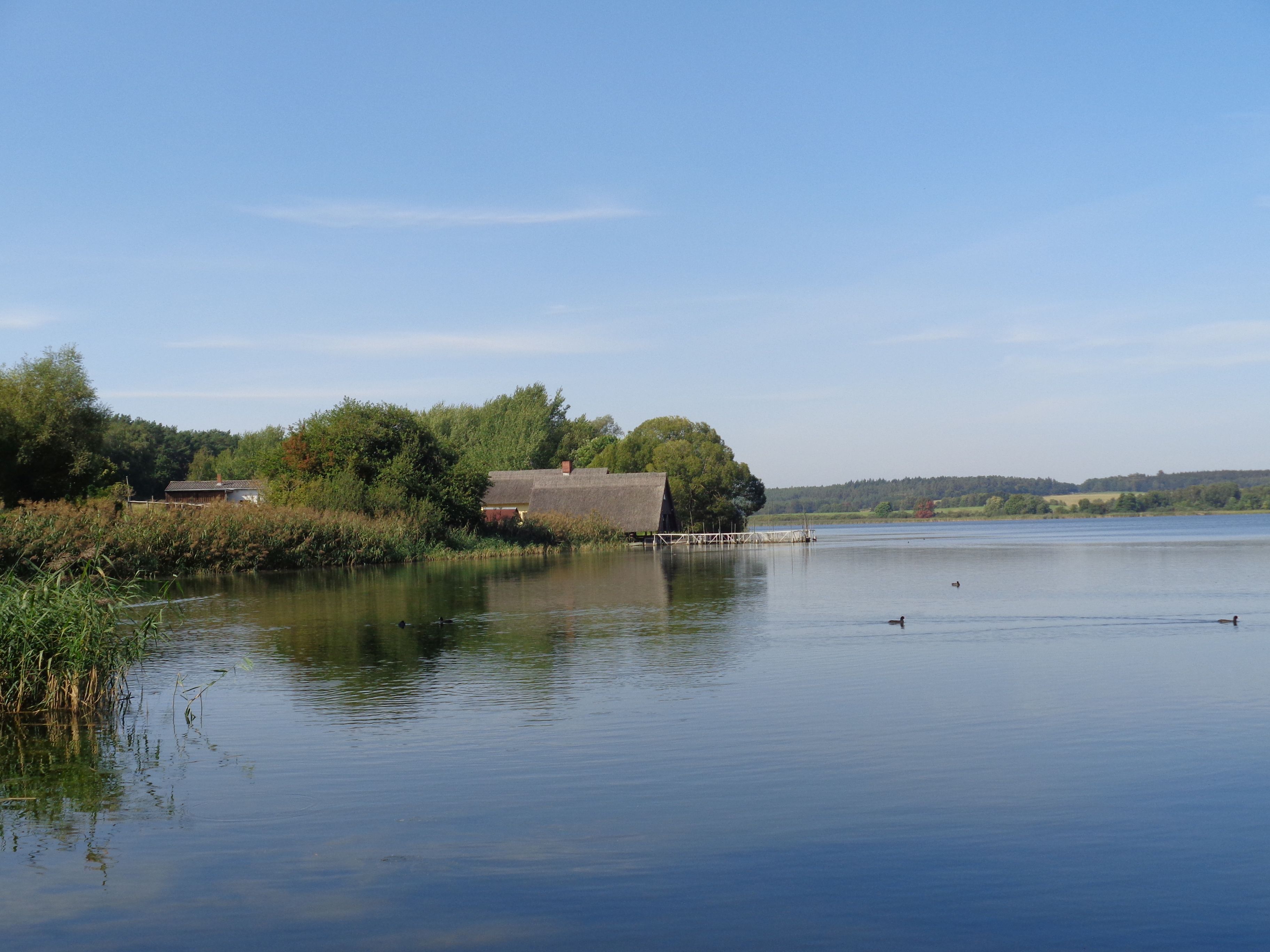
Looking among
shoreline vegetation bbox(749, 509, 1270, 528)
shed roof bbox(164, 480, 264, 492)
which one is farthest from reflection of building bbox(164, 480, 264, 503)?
shoreline vegetation bbox(749, 509, 1270, 528)

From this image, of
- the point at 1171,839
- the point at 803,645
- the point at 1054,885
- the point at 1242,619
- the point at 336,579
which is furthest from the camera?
A: the point at 336,579

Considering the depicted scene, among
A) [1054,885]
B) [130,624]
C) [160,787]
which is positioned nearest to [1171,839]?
[1054,885]

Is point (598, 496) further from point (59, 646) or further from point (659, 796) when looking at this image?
point (659, 796)

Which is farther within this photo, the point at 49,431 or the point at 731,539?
the point at 731,539

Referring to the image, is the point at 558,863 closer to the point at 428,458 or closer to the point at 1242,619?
the point at 1242,619

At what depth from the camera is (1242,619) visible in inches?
829

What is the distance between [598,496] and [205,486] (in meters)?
36.3

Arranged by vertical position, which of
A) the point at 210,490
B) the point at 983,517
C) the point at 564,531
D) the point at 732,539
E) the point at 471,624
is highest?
the point at 210,490

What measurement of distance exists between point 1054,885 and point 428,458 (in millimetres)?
46667

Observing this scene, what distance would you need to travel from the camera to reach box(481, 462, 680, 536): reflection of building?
6819 cm

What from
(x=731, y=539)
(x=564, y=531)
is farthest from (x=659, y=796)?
(x=731, y=539)

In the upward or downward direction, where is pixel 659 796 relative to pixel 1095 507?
downward

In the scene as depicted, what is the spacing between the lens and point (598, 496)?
69750mm

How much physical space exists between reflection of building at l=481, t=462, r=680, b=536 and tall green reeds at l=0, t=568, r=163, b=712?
2040 inches
